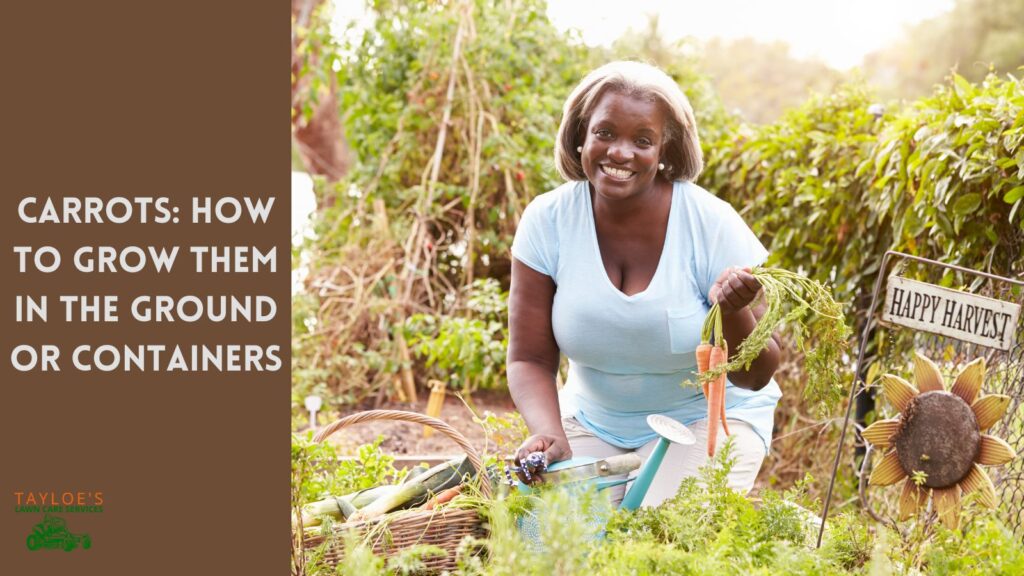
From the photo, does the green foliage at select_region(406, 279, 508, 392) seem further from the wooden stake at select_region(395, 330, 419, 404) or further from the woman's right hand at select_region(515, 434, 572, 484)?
the woman's right hand at select_region(515, 434, 572, 484)

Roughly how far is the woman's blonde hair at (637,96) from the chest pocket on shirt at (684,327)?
1.19 feet

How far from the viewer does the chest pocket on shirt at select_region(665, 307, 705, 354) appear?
233cm

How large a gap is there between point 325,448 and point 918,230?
173cm

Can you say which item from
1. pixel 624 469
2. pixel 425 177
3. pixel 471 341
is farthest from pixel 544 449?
pixel 425 177

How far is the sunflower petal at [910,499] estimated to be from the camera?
188 cm

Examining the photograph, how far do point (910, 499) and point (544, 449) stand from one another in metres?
0.73

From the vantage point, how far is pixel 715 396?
6.78 feet

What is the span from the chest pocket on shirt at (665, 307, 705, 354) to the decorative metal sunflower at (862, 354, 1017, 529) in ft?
1.68

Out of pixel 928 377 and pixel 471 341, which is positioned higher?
pixel 928 377
